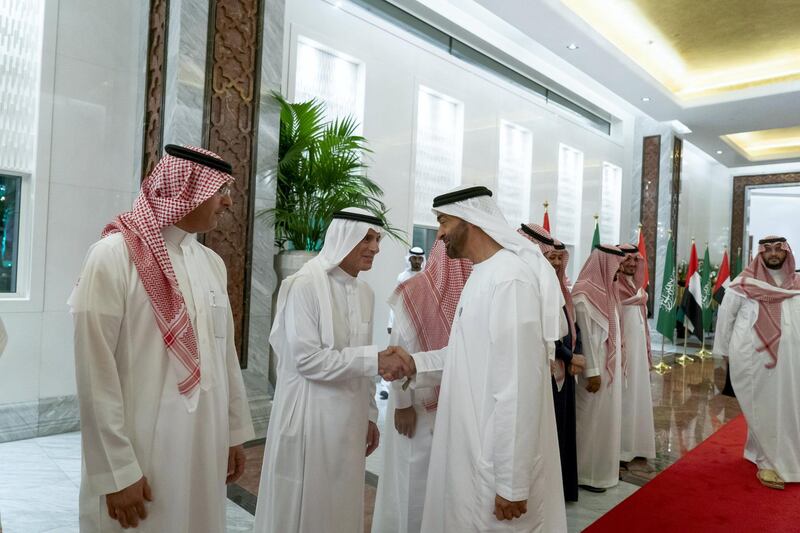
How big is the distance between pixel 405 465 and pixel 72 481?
2.02 metres

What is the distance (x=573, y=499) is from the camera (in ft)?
10.7

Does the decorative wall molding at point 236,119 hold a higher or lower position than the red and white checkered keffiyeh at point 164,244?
higher

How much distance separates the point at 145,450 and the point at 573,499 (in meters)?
2.65

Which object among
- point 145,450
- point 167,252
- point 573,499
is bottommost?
point 573,499

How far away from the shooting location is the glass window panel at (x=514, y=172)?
8.89m

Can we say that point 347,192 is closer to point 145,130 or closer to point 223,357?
point 145,130

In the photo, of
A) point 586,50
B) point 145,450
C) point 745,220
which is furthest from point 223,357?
point 745,220

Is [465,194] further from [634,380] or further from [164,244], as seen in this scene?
[634,380]

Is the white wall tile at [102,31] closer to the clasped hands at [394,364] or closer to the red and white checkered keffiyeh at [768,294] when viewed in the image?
the clasped hands at [394,364]

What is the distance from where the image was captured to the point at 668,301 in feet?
31.0

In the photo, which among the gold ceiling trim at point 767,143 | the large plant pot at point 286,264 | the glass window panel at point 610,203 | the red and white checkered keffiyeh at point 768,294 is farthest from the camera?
the glass window panel at point 610,203

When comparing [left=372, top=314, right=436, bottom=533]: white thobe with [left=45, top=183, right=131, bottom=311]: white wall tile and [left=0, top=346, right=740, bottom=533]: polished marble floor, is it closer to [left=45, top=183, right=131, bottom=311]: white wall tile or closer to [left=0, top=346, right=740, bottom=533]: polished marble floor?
[left=0, top=346, right=740, bottom=533]: polished marble floor

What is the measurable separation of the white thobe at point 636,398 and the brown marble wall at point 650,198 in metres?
6.73

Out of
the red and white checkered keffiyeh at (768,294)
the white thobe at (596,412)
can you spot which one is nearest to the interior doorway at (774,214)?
the red and white checkered keffiyeh at (768,294)
